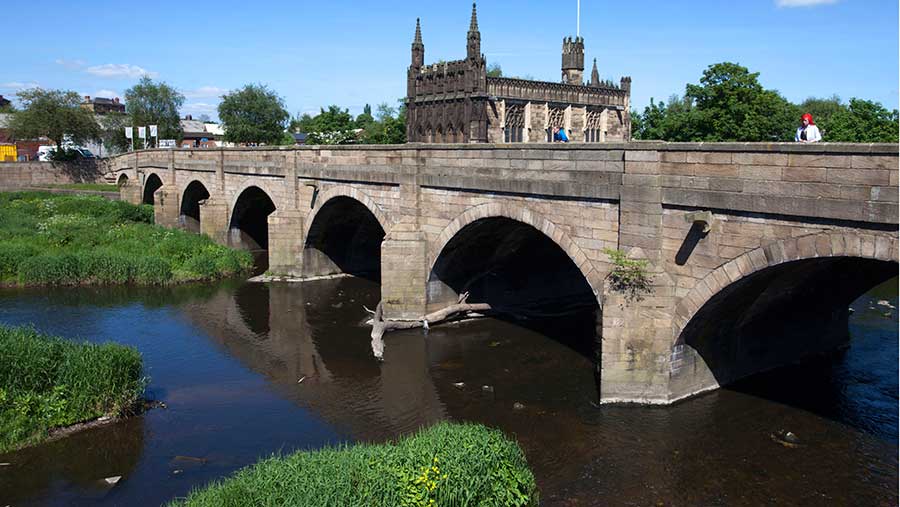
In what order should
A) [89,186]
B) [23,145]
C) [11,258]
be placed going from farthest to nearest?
1. [23,145]
2. [89,186]
3. [11,258]

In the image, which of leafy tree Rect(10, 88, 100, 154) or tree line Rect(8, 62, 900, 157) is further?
leafy tree Rect(10, 88, 100, 154)

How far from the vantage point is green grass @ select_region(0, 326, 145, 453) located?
15.9m

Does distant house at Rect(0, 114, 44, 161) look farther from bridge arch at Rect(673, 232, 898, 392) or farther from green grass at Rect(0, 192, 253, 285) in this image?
bridge arch at Rect(673, 232, 898, 392)

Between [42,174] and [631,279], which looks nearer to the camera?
[631,279]

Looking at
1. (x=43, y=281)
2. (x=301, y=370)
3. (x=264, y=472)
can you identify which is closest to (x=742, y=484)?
(x=264, y=472)

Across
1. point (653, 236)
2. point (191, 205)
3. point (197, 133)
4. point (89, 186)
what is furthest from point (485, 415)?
point (197, 133)

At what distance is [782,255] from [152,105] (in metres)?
87.0

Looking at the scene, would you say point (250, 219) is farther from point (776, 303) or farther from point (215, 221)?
point (776, 303)

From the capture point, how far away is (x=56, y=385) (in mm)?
16703

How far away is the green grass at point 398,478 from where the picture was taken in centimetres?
1144

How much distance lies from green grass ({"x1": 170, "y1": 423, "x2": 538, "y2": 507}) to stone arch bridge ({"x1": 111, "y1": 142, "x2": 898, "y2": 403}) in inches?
221

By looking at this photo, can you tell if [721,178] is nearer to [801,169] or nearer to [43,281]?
[801,169]

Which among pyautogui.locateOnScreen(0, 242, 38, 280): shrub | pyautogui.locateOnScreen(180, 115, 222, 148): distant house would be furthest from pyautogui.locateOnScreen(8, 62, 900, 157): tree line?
pyautogui.locateOnScreen(0, 242, 38, 280): shrub

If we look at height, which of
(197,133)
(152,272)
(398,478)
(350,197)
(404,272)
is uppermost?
(197,133)
